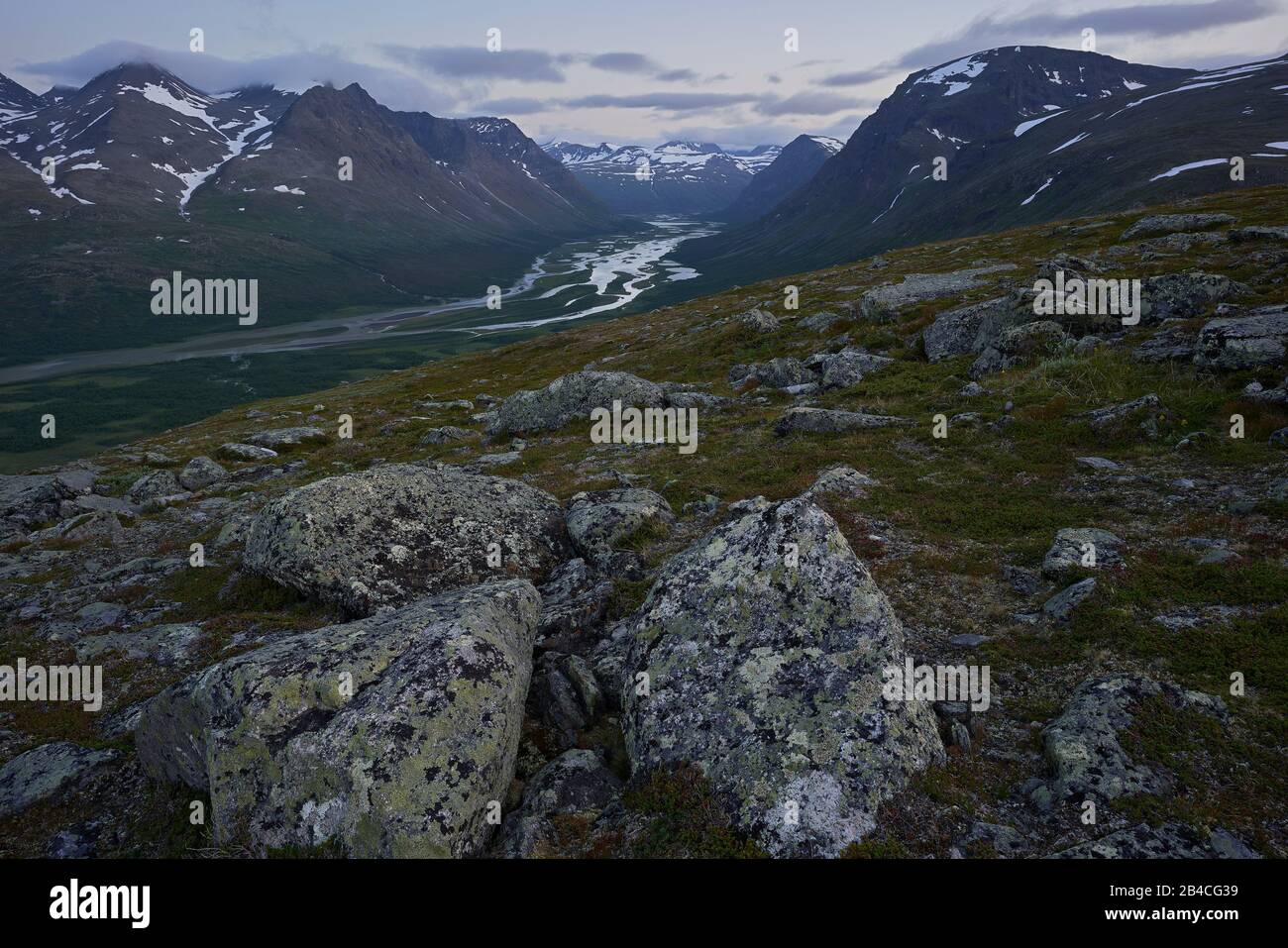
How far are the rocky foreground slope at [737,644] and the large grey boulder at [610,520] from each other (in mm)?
159

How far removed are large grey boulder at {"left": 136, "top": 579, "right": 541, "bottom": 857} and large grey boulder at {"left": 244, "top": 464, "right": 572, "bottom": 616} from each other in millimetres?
4444

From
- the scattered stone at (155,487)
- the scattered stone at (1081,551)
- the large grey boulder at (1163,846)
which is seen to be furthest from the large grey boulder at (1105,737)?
the scattered stone at (155,487)

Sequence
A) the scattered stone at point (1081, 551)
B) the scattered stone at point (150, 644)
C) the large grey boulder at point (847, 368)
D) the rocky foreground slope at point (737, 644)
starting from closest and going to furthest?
the rocky foreground slope at point (737, 644) < the scattered stone at point (1081, 551) < the scattered stone at point (150, 644) < the large grey boulder at point (847, 368)

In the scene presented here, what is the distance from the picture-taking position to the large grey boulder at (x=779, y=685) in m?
7.66

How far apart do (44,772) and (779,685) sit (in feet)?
40.7

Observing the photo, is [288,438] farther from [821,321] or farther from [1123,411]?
[1123,411]

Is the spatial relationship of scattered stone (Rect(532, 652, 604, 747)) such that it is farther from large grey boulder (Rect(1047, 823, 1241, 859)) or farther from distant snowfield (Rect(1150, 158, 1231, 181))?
distant snowfield (Rect(1150, 158, 1231, 181))

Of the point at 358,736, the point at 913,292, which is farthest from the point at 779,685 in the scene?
the point at 913,292

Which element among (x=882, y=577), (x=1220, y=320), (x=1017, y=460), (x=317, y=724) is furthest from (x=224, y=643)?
(x=1220, y=320)

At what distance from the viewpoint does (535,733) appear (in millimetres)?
10359

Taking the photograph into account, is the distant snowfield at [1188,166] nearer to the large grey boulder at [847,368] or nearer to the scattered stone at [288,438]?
the large grey boulder at [847,368]
